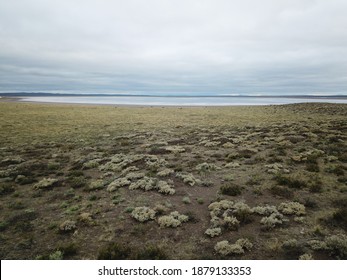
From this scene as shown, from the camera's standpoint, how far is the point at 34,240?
10.1m

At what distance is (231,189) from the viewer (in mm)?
14203

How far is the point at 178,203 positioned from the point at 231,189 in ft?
10.4

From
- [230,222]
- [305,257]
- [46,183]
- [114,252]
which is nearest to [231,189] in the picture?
[230,222]

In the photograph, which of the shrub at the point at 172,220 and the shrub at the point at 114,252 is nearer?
the shrub at the point at 114,252

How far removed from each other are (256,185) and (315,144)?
1327 centimetres

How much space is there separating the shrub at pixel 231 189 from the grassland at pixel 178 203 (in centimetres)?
6

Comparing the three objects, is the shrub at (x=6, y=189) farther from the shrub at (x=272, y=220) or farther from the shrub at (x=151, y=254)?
the shrub at (x=272, y=220)

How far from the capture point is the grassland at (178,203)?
9.18 metres

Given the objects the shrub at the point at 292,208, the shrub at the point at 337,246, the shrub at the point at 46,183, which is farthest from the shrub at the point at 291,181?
the shrub at the point at 46,183

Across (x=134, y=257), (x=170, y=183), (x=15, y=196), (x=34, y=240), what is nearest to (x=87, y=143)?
(x=15, y=196)

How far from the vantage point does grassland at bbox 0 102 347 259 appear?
30.1 ft

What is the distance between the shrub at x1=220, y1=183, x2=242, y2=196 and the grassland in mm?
55

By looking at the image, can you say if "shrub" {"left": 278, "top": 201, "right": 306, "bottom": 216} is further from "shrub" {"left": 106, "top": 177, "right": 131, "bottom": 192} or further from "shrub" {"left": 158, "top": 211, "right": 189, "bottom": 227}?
"shrub" {"left": 106, "top": 177, "right": 131, "bottom": 192}

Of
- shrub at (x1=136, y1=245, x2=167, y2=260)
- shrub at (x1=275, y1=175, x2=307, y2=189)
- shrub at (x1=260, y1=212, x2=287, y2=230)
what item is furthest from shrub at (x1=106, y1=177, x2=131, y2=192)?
shrub at (x1=275, y1=175, x2=307, y2=189)
